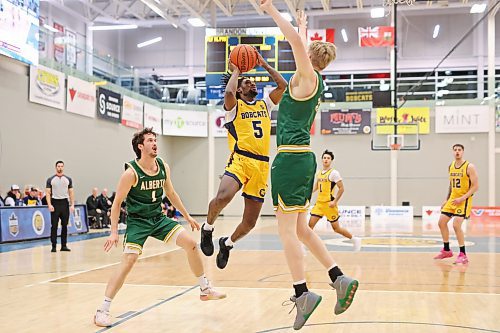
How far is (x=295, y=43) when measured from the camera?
3.85 meters

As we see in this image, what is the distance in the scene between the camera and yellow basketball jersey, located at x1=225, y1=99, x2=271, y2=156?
5.58 metres

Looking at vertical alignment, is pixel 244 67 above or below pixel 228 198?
above

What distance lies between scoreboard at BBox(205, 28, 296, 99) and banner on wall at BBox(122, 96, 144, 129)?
16.8ft

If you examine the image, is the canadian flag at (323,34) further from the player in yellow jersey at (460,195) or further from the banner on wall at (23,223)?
the player in yellow jersey at (460,195)

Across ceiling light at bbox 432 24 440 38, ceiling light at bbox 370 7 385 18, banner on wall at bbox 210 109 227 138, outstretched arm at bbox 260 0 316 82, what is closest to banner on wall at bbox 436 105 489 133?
ceiling light at bbox 370 7 385 18

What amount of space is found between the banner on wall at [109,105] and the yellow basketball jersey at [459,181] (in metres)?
13.6

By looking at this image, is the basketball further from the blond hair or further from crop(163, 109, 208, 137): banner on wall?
crop(163, 109, 208, 137): banner on wall

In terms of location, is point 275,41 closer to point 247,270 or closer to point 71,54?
point 71,54

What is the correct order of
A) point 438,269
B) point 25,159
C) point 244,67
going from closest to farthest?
1. point 244,67
2. point 438,269
3. point 25,159

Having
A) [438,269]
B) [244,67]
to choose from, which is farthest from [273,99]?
[438,269]

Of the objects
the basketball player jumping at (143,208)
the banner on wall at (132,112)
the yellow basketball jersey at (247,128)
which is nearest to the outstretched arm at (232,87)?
the yellow basketball jersey at (247,128)

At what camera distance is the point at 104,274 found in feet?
24.4

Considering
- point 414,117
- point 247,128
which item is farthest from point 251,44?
point 247,128

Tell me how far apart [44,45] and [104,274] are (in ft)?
35.4
